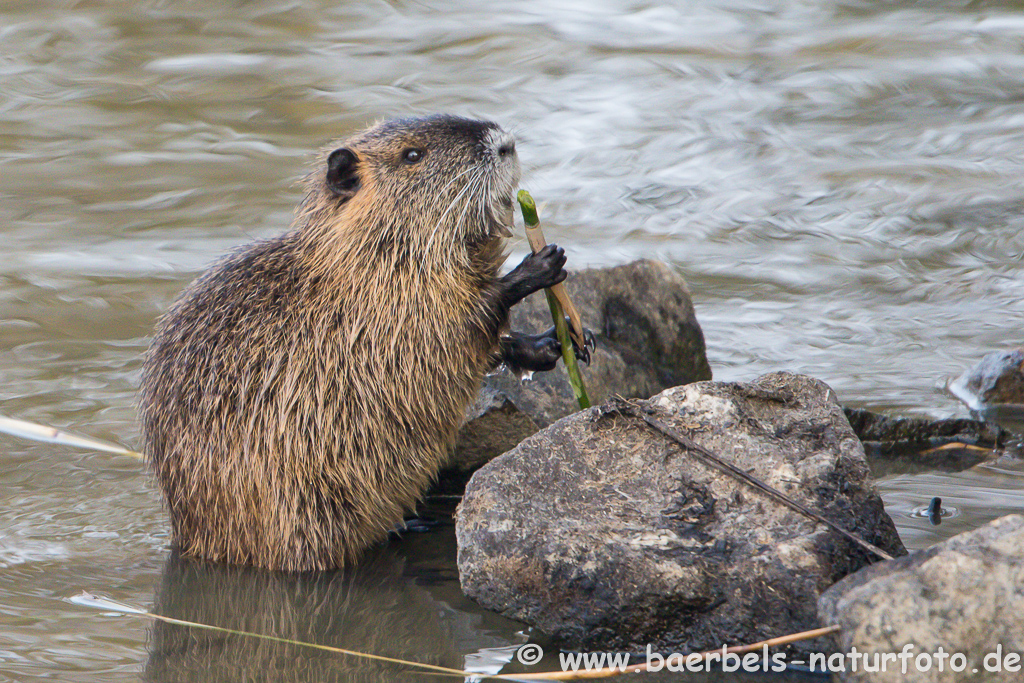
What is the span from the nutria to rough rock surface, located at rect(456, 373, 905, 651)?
559 mm

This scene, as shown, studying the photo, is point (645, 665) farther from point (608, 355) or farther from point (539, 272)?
point (608, 355)

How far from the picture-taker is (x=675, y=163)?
749cm

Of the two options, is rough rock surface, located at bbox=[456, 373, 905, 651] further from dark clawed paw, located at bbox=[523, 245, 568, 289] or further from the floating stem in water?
the floating stem in water

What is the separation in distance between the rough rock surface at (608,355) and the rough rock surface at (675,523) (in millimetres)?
779

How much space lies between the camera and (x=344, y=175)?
12.2 ft

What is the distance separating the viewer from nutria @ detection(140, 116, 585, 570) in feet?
11.2

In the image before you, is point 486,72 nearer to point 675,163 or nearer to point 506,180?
point 675,163

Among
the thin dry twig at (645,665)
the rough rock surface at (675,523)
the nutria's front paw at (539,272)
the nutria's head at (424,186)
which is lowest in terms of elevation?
the thin dry twig at (645,665)

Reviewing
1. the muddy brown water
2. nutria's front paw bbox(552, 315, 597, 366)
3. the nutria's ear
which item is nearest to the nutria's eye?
the nutria's ear

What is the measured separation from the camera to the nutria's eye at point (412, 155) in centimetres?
367

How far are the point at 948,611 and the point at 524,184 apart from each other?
4.37m

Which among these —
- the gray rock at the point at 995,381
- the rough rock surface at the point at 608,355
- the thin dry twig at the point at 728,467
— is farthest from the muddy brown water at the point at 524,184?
the thin dry twig at the point at 728,467

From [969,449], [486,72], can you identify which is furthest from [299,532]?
[486,72]

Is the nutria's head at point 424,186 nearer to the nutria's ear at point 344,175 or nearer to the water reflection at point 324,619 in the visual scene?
the nutria's ear at point 344,175
